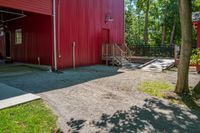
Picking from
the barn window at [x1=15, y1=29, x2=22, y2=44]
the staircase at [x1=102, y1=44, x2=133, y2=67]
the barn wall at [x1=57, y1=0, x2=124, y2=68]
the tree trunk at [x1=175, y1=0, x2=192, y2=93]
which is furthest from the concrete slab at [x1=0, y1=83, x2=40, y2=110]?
the staircase at [x1=102, y1=44, x2=133, y2=67]

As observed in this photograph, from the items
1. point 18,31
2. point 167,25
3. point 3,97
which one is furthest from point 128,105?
point 167,25

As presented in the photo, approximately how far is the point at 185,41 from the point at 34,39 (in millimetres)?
8395

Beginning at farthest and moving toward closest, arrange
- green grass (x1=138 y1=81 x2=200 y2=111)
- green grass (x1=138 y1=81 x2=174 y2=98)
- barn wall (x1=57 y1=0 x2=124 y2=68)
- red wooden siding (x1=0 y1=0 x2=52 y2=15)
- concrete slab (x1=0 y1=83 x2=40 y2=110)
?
barn wall (x1=57 y1=0 x2=124 y2=68), red wooden siding (x1=0 y1=0 x2=52 y2=15), green grass (x1=138 y1=81 x2=174 y2=98), green grass (x1=138 y1=81 x2=200 y2=111), concrete slab (x1=0 y1=83 x2=40 y2=110)

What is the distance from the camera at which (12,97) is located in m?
5.93

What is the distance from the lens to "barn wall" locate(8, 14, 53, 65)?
11.6 metres

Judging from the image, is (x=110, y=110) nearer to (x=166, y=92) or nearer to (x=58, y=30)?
(x=166, y=92)

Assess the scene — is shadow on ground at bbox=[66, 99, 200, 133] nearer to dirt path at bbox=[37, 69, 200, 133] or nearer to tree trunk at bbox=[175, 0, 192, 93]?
dirt path at bbox=[37, 69, 200, 133]

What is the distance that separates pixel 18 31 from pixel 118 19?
6.93m

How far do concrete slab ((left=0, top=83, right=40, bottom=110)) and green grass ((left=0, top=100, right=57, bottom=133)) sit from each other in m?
0.25

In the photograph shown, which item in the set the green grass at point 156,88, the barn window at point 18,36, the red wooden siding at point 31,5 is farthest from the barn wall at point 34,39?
the green grass at point 156,88

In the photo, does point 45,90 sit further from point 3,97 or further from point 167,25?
point 167,25

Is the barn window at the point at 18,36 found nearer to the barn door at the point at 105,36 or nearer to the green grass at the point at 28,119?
the barn door at the point at 105,36

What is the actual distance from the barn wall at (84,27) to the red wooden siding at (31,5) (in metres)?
0.78

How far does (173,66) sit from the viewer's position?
13719 millimetres
